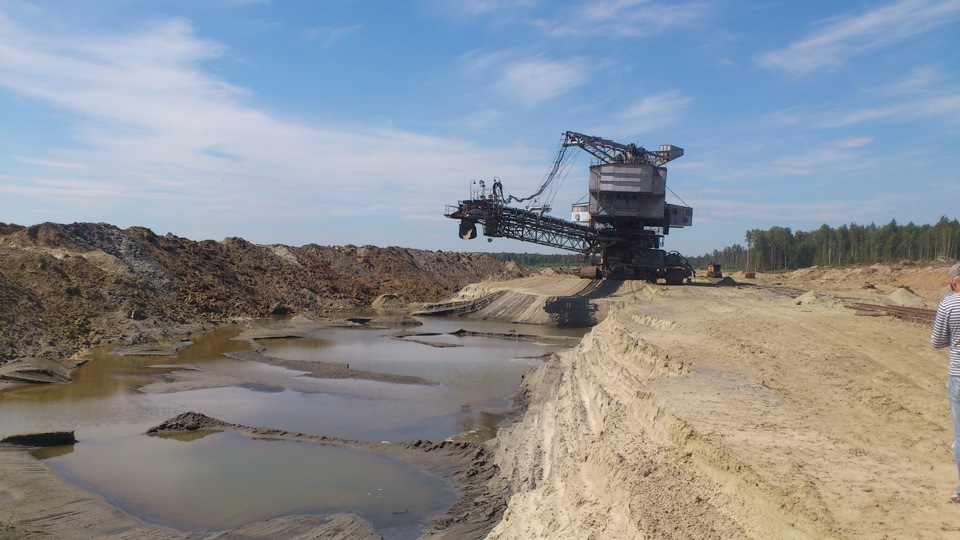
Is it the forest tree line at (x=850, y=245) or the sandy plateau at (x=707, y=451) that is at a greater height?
the forest tree line at (x=850, y=245)

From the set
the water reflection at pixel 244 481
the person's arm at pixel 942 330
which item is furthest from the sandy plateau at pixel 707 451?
the person's arm at pixel 942 330

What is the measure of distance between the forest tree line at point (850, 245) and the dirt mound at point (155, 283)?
124 ft

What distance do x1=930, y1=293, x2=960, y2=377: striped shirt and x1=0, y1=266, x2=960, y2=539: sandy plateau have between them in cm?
110

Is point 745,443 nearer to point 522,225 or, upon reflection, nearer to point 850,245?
point 522,225

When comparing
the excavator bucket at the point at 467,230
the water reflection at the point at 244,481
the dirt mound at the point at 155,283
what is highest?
the excavator bucket at the point at 467,230

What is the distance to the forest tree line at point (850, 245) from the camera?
78938 millimetres

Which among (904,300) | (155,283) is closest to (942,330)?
(904,300)

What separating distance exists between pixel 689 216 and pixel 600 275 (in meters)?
7.10

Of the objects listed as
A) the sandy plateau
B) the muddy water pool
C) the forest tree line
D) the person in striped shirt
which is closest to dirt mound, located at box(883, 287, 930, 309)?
the sandy plateau

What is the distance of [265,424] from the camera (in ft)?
55.5

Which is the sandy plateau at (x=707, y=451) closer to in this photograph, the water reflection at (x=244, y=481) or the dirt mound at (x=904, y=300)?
the water reflection at (x=244, y=481)

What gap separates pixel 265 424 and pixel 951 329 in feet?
50.3

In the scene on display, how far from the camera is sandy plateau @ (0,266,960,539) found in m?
5.56

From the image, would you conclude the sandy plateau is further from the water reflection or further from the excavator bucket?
the excavator bucket
